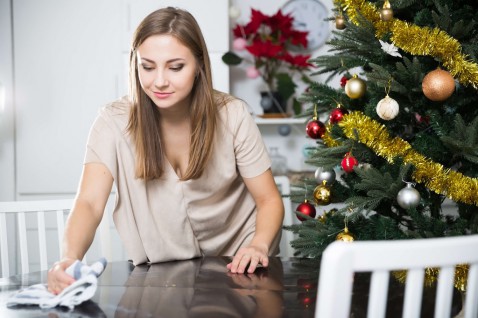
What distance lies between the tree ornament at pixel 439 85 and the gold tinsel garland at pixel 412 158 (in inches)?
6.3

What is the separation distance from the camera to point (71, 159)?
357 cm

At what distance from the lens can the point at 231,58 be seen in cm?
350

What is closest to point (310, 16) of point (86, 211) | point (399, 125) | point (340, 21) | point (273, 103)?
point (273, 103)

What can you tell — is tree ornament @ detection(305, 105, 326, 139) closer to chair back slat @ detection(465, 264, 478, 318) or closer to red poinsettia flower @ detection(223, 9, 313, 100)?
chair back slat @ detection(465, 264, 478, 318)

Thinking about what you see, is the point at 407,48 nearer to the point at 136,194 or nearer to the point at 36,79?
the point at 136,194

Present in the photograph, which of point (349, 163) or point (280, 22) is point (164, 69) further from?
point (280, 22)

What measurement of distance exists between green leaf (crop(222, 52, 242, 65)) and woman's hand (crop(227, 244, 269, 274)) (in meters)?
2.01

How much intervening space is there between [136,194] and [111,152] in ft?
0.45

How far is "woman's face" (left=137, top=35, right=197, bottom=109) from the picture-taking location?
1.63 m

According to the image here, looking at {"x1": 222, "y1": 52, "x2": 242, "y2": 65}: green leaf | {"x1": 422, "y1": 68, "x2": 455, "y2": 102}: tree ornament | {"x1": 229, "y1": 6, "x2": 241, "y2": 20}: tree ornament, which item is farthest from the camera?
{"x1": 229, "y1": 6, "x2": 241, "y2": 20}: tree ornament

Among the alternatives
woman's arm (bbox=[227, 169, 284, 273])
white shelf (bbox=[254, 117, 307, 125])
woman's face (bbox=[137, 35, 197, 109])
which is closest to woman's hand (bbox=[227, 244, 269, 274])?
woman's arm (bbox=[227, 169, 284, 273])

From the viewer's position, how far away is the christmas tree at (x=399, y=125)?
5.14 feet

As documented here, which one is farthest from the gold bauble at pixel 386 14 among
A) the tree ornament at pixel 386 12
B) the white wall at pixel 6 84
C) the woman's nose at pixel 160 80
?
the white wall at pixel 6 84

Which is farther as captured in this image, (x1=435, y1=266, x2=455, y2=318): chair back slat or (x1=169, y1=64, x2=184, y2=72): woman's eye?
(x1=169, y1=64, x2=184, y2=72): woman's eye
